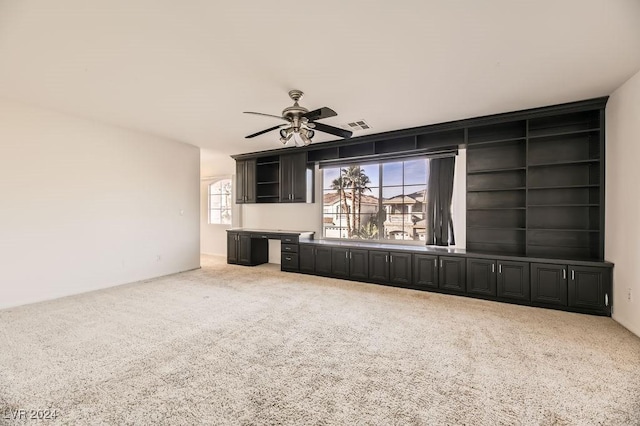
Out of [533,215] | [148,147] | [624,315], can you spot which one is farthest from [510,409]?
[148,147]

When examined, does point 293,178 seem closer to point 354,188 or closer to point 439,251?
point 354,188

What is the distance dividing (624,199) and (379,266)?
3.18 meters

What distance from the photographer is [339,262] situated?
5.41 metres

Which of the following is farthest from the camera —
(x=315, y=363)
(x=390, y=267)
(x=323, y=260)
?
(x=323, y=260)

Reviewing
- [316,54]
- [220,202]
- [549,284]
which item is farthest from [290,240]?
[549,284]

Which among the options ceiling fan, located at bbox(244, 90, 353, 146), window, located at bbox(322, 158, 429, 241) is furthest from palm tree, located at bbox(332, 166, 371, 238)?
ceiling fan, located at bbox(244, 90, 353, 146)

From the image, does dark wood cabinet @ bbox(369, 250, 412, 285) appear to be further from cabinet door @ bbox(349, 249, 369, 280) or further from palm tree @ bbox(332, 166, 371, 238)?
palm tree @ bbox(332, 166, 371, 238)

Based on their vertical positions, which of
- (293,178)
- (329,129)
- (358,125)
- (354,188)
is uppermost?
(358,125)

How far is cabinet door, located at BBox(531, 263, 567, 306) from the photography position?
3688 millimetres

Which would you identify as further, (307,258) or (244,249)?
(244,249)

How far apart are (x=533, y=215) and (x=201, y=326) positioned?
4.73 meters

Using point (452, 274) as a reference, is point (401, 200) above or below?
above

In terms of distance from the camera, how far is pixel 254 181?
6.84 metres

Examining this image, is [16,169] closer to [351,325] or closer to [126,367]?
[126,367]
